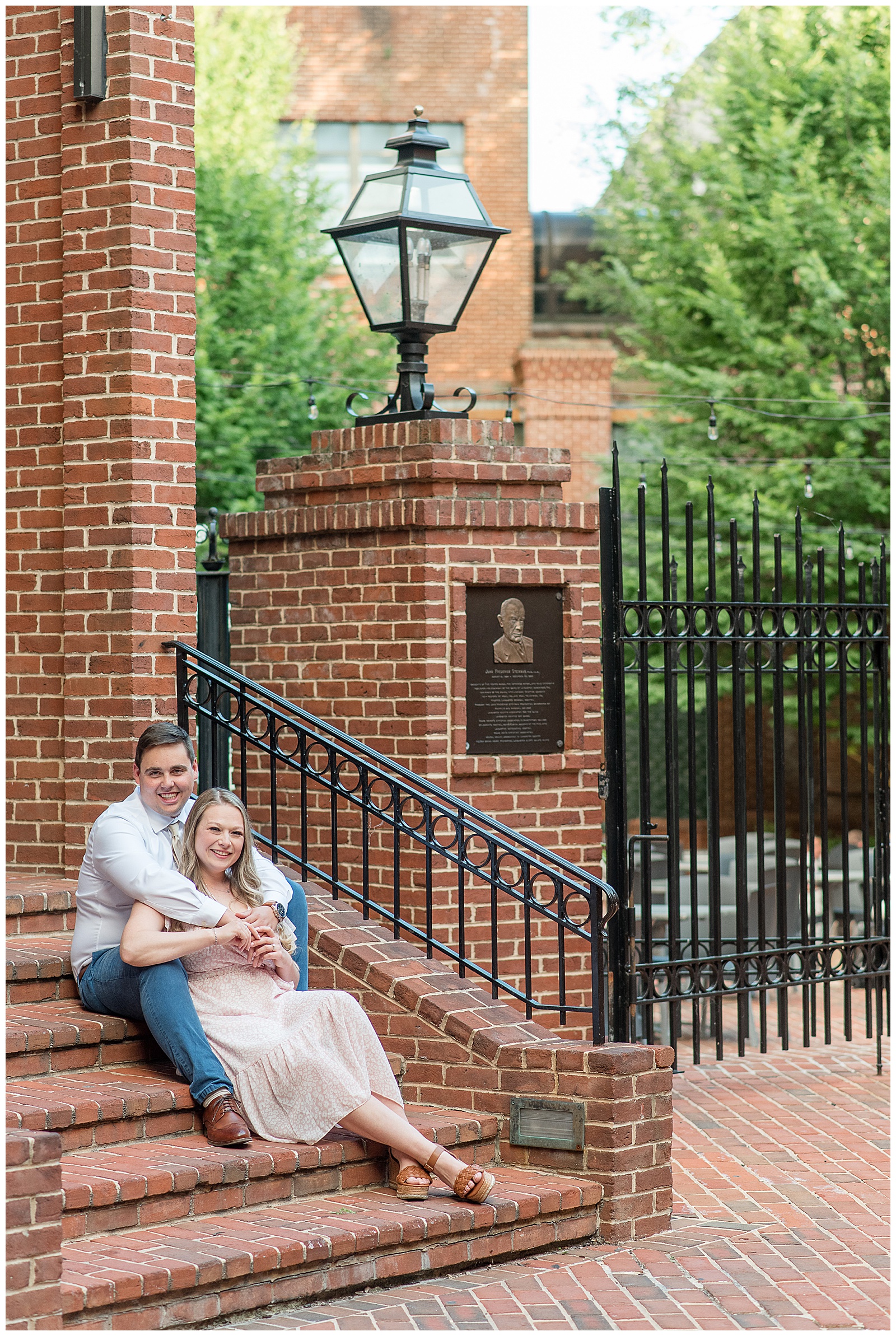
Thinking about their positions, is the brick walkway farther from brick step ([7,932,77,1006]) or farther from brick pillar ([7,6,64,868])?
brick pillar ([7,6,64,868])

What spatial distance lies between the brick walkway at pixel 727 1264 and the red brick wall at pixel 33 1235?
64 centimetres

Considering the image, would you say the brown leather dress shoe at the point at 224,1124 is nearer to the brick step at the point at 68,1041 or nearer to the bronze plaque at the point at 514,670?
the brick step at the point at 68,1041

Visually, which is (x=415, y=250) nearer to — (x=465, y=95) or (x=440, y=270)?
(x=440, y=270)

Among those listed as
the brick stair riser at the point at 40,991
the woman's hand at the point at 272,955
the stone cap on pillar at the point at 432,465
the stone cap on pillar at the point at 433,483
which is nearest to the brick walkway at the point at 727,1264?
the woman's hand at the point at 272,955

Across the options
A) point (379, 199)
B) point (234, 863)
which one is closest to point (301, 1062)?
point (234, 863)

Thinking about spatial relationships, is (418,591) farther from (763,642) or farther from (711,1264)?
(711,1264)

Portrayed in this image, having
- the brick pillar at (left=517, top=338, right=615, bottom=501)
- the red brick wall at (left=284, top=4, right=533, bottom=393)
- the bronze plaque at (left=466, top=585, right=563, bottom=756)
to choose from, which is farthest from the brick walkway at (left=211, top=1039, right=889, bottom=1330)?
the red brick wall at (left=284, top=4, right=533, bottom=393)

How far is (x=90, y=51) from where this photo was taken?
19.9ft

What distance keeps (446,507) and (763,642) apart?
160 centimetres

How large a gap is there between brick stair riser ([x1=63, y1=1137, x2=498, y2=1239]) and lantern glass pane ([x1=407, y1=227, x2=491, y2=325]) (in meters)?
3.75

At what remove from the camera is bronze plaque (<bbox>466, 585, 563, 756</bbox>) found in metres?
6.70

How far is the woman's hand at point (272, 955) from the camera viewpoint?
4980mm

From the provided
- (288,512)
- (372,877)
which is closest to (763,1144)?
(372,877)

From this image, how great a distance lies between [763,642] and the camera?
7.03 m
